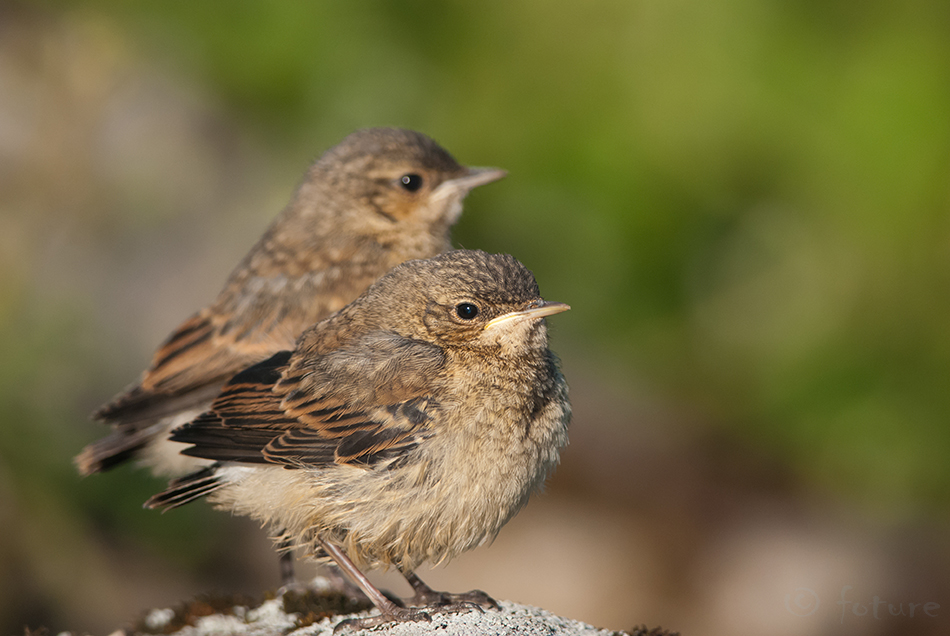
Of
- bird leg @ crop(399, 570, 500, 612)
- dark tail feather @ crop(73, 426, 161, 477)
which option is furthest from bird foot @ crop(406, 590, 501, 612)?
dark tail feather @ crop(73, 426, 161, 477)

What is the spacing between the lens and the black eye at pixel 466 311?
12.9 feet

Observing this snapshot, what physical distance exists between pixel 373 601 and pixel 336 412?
27.8 inches

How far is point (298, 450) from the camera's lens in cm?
380

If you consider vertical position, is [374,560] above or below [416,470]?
below

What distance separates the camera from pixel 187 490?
12.8 ft

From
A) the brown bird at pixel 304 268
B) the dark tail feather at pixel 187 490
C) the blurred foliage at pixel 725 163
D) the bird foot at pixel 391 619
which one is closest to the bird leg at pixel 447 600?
the bird foot at pixel 391 619

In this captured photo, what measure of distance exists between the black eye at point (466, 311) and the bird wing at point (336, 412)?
0.55ft

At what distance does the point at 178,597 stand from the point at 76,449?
1.21 meters

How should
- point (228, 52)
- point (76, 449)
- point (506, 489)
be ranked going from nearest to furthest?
1. point (506, 489)
2. point (76, 449)
3. point (228, 52)

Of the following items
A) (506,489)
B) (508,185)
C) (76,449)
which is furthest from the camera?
(508,185)

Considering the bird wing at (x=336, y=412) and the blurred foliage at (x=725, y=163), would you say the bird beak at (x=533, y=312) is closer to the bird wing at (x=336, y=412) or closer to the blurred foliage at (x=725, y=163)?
the bird wing at (x=336, y=412)

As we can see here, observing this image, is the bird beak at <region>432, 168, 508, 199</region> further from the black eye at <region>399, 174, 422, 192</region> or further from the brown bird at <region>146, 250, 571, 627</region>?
the brown bird at <region>146, 250, 571, 627</region>

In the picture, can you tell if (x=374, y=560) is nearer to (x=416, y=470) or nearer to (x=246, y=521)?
(x=416, y=470)

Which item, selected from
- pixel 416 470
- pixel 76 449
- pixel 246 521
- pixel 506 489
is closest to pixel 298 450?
pixel 416 470
